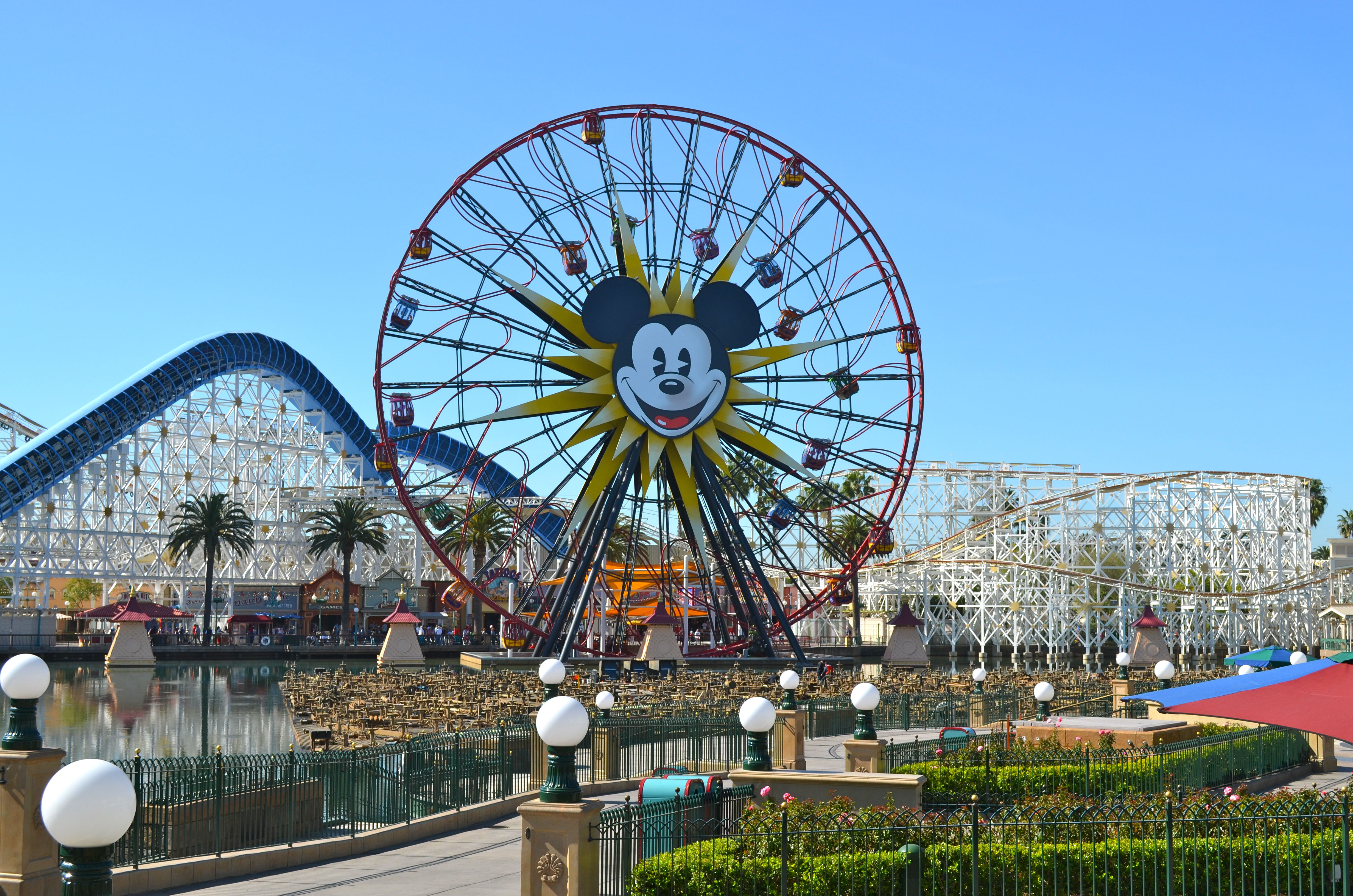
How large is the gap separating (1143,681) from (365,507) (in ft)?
177

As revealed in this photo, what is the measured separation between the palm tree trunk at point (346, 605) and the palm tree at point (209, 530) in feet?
16.4

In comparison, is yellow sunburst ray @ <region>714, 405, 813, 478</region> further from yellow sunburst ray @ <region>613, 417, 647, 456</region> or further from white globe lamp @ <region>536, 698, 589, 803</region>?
white globe lamp @ <region>536, 698, 589, 803</region>

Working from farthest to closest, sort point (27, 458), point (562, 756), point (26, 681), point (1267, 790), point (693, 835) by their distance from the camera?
point (27, 458)
point (1267, 790)
point (693, 835)
point (26, 681)
point (562, 756)

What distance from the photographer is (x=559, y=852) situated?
1105 cm

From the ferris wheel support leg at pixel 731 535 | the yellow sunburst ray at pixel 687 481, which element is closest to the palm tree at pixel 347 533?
the ferris wheel support leg at pixel 731 535

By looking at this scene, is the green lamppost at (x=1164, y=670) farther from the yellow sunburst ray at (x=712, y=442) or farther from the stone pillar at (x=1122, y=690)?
the yellow sunburst ray at (x=712, y=442)

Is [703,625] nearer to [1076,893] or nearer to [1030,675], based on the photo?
[1030,675]

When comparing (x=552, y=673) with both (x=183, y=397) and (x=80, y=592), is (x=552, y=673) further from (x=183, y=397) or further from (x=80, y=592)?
(x=80, y=592)

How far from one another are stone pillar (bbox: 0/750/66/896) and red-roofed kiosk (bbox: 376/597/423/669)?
1602 inches

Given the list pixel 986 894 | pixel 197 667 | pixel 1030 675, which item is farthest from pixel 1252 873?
pixel 197 667

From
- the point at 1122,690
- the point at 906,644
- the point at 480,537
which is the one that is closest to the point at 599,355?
the point at 1122,690

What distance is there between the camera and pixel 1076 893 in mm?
11836

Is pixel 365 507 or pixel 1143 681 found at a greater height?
pixel 365 507

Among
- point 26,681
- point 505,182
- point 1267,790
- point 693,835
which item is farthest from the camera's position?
point 505,182
